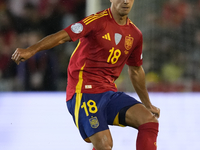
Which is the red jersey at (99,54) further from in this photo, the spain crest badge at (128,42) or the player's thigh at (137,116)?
the player's thigh at (137,116)

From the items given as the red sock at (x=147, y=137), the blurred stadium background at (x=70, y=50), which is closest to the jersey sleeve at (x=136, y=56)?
the red sock at (x=147, y=137)

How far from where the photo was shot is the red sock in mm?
Answer: 2664

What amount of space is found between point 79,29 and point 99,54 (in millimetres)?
285

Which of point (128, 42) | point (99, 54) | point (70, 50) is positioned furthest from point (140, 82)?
point (70, 50)

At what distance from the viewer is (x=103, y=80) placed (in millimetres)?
2936

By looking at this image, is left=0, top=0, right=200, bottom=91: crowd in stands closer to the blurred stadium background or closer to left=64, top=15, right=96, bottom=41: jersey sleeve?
the blurred stadium background

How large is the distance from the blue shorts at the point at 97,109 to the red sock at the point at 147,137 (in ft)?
0.72

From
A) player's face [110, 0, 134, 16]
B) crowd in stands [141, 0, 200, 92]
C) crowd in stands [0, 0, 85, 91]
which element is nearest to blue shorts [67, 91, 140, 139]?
player's face [110, 0, 134, 16]

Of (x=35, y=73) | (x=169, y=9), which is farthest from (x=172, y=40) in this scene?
(x=35, y=73)

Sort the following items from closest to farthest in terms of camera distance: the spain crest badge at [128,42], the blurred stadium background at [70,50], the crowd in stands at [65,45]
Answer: the spain crest badge at [128,42]
the blurred stadium background at [70,50]
the crowd in stands at [65,45]

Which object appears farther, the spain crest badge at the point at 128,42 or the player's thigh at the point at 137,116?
the spain crest badge at the point at 128,42

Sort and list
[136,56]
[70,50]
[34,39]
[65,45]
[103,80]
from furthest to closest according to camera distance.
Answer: [65,45] < [70,50] < [34,39] < [136,56] < [103,80]

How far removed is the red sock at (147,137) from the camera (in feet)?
Answer: 8.74

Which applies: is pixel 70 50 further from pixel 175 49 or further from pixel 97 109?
pixel 97 109
